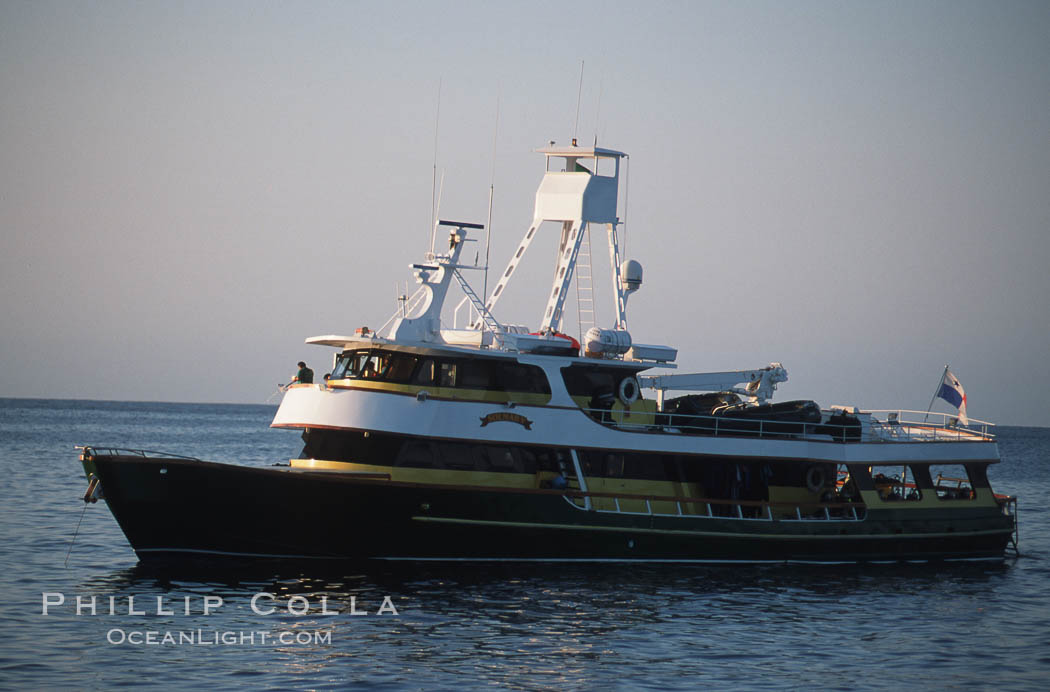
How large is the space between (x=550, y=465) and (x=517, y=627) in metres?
5.57

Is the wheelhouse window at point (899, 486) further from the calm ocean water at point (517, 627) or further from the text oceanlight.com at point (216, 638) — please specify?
the text oceanlight.com at point (216, 638)

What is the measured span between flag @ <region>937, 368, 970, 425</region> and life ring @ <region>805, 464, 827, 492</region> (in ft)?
16.9

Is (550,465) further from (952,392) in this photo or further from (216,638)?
(952,392)

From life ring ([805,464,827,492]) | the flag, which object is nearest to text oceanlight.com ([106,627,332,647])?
life ring ([805,464,827,492])

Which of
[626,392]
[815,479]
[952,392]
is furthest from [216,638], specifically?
[952,392]

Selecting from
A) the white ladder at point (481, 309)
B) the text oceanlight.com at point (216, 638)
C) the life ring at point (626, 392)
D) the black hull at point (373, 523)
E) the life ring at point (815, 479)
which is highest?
the white ladder at point (481, 309)

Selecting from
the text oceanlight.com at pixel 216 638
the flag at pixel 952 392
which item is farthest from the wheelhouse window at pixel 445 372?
the flag at pixel 952 392

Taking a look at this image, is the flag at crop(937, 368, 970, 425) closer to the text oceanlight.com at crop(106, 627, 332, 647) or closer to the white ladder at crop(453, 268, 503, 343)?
the white ladder at crop(453, 268, 503, 343)

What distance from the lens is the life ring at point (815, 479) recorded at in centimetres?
A: 2516

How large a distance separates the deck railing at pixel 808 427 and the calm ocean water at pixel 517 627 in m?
2.90

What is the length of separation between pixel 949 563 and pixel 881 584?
3.88 meters

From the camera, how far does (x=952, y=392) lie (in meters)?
28.3

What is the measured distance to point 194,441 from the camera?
7875 centimetres

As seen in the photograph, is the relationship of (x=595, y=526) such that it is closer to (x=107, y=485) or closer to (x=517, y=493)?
(x=517, y=493)
